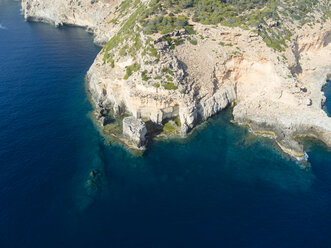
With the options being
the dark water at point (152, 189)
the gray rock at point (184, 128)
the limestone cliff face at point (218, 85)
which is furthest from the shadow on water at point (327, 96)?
the gray rock at point (184, 128)

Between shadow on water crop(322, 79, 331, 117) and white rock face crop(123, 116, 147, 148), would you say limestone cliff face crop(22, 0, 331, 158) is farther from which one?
white rock face crop(123, 116, 147, 148)

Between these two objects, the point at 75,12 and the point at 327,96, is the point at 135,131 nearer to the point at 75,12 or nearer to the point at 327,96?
the point at 327,96

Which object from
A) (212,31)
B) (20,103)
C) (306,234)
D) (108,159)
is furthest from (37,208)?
(212,31)

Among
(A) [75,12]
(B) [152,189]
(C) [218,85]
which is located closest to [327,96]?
(C) [218,85]

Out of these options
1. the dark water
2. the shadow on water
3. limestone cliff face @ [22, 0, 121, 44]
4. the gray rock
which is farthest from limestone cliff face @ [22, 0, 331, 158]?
limestone cliff face @ [22, 0, 121, 44]

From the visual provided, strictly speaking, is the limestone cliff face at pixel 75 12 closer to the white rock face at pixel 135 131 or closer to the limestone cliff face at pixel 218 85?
the limestone cliff face at pixel 218 85

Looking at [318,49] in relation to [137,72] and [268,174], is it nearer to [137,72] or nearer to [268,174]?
[268,174]
